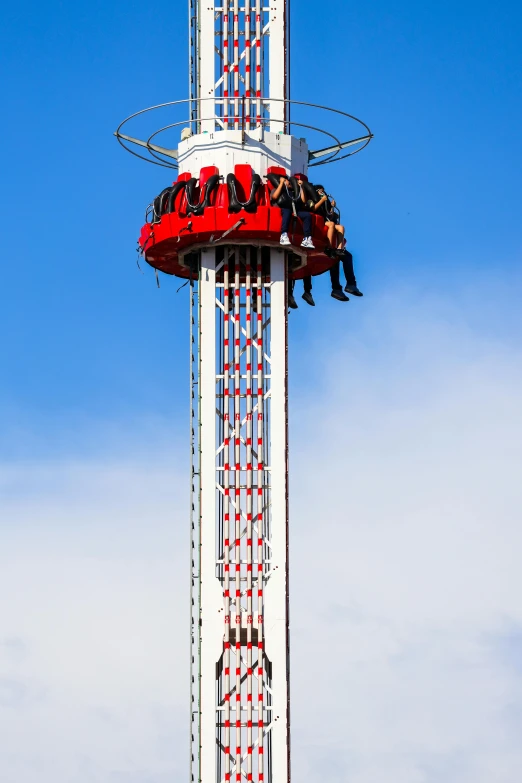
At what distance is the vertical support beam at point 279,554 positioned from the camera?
90062mm

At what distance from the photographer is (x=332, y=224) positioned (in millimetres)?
93375

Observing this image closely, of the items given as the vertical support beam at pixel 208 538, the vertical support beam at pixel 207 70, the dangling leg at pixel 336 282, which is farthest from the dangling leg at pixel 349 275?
the vertical support beam at pixel 207 70

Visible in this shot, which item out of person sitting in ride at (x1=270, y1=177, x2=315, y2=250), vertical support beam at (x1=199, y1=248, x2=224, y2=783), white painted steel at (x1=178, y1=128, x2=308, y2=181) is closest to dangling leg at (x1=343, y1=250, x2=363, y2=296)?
person sitting in ride at (x1=270, y1=177, x2=315, y2=250)

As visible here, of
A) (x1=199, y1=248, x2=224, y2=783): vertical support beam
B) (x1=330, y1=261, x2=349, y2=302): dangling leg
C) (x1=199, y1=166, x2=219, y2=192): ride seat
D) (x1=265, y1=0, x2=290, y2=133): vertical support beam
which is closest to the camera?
(x1=199, y1=248, x2=224, y2=783): vertical support beam

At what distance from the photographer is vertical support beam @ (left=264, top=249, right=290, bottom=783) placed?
295 ft

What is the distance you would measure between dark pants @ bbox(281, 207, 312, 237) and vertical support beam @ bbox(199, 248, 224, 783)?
12.3 feet

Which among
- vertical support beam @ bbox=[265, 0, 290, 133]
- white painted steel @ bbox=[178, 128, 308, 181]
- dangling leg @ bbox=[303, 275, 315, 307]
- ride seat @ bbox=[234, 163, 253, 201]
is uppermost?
vertical support beam @ bbox=[265, 0, 290, 133]

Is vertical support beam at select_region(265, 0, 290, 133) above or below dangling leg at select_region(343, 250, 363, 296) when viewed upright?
above

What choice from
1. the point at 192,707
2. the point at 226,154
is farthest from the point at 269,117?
the point at 192,707

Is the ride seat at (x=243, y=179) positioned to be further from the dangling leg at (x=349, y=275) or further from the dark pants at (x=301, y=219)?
the dangling leg at (x=349, y=275)

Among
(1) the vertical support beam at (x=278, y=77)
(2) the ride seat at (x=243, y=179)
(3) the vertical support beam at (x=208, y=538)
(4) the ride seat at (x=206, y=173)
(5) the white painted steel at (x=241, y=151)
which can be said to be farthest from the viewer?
(1) the vertical support beam at (x=278, y=77)

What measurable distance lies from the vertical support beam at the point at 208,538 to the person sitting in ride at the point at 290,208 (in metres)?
3.74

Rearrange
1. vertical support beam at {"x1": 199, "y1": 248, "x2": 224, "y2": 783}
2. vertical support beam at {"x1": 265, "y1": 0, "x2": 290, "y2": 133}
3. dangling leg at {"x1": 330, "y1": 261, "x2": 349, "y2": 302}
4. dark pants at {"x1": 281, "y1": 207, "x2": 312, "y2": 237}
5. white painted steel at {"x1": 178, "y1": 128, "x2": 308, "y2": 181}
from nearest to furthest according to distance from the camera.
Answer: vertical support beam at {"x1": 199, "y1": 248, "x2": 224, "y2": 783}
dark pants at {"x1": 281, "y1": 207, "x2": 312, "y2": 237}
white painted steel at {"x1": 178, "y1": 128, "x2": 308, "y2": 181}
vertical support beam at {"x1": 265, "y1": 0, "x2": 290, "y2": 133}
dangling leg at {"x1": 330, "y1": 261, "x2": 349, "y2": 302}

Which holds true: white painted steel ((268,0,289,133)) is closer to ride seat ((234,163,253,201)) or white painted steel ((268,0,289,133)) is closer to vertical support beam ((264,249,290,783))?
ride seat ((234,163,253,201))
